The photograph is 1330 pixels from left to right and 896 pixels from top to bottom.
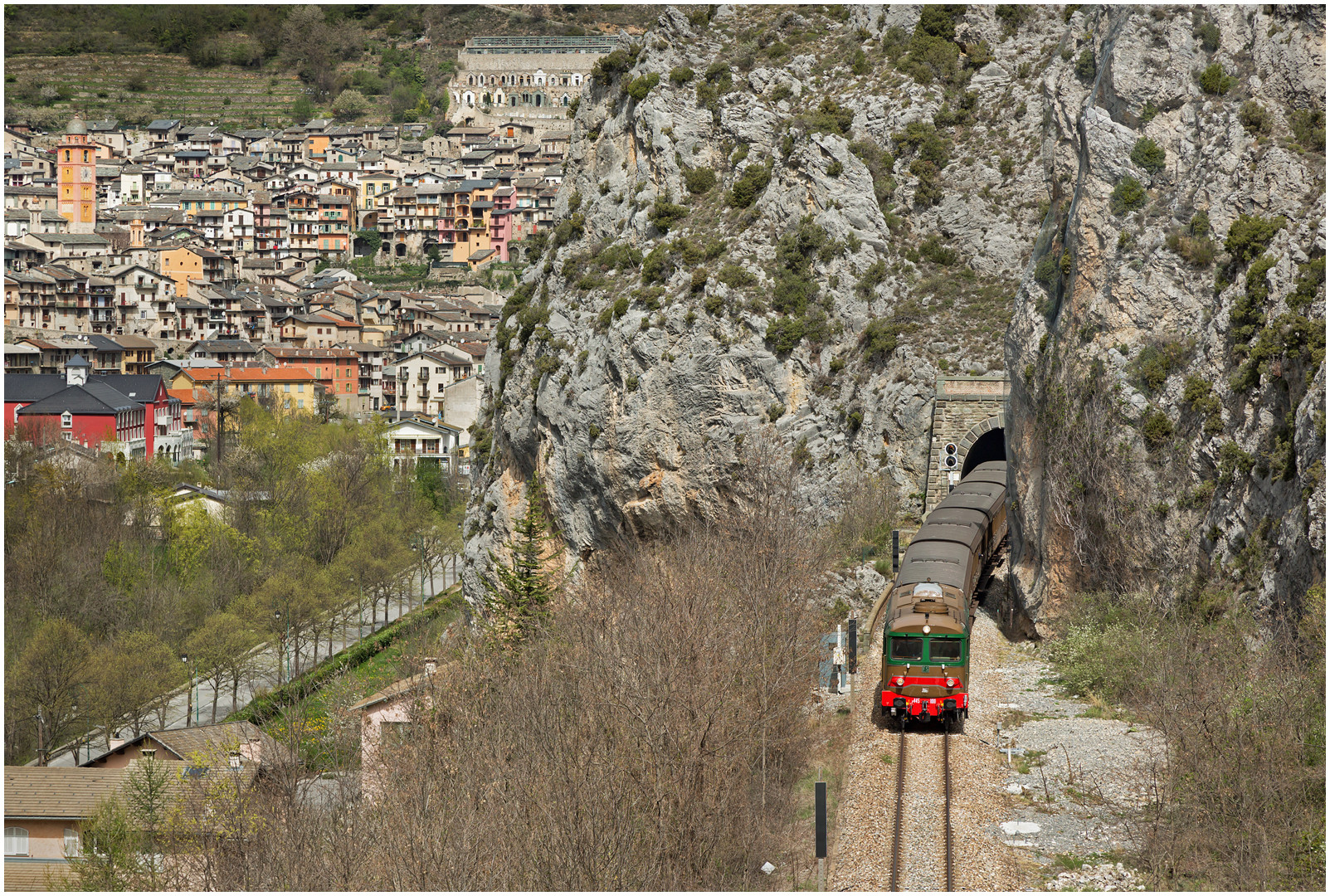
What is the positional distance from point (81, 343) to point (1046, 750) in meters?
107

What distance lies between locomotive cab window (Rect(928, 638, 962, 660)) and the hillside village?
3011 inches

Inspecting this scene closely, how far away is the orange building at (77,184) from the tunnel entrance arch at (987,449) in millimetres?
143663

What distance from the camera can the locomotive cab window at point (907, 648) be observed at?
27.0 meters

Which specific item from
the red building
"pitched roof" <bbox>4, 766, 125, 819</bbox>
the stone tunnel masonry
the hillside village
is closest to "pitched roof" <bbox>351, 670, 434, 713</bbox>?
"pitched roof" <bbox>4, 766, 125, 819</bbox>

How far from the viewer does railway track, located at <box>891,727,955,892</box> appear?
2119cm

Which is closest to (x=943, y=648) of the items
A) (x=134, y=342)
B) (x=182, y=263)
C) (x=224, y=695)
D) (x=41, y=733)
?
(x=41, y=733)

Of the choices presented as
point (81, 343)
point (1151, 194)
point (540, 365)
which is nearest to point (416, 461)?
point (81, 343)

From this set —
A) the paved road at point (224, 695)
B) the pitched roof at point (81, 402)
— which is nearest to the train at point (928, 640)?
the paved road at point (224, 695)

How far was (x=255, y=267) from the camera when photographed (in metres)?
157

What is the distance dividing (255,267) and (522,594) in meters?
123

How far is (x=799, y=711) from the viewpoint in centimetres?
2852

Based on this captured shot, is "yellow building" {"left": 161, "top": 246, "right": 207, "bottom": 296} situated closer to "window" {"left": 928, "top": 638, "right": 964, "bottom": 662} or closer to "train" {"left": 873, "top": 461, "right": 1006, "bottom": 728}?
"train" {"left": 873, "top": 461, "right": 1006, "bottom": 728}

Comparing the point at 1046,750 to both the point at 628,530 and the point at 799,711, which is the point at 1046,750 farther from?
the point at 628,530

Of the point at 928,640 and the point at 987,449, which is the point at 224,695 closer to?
the point at 987,449
